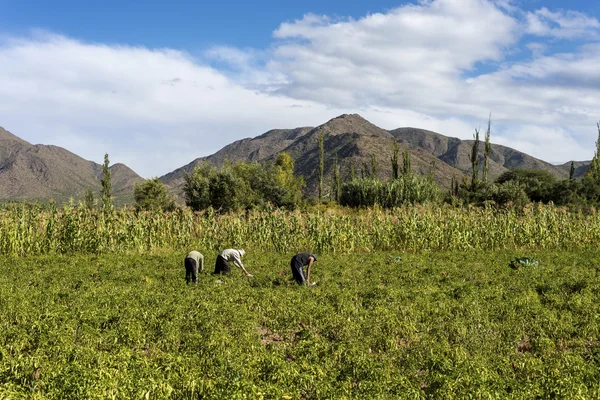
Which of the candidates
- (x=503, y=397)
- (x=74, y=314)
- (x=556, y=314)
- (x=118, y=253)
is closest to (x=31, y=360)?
(x=74, y=314)

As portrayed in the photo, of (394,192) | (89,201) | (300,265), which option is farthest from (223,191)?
(300,265)

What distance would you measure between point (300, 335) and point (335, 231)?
17268 mm

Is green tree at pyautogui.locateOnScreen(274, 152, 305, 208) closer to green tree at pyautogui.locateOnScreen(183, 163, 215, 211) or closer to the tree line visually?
the tree line

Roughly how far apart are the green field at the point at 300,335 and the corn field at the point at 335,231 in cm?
833

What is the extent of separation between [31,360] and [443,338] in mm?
8636

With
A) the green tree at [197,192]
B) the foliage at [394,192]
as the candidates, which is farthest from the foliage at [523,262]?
the green tree at [197,192]

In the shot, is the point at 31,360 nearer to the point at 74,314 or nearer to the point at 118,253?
the point at 74,314

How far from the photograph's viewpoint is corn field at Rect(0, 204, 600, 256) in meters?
Answer: 27.4

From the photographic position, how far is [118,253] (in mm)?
25953

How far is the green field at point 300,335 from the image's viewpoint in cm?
776

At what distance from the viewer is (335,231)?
28344 mm

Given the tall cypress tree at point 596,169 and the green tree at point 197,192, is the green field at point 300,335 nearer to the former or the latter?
the green tree at point 197,192

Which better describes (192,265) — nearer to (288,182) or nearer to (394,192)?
(394,192)

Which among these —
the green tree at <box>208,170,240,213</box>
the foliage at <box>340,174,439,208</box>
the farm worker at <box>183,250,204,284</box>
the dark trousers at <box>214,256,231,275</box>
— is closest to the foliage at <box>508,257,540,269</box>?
the dark trousers at <box>214,256,231,275</box>
